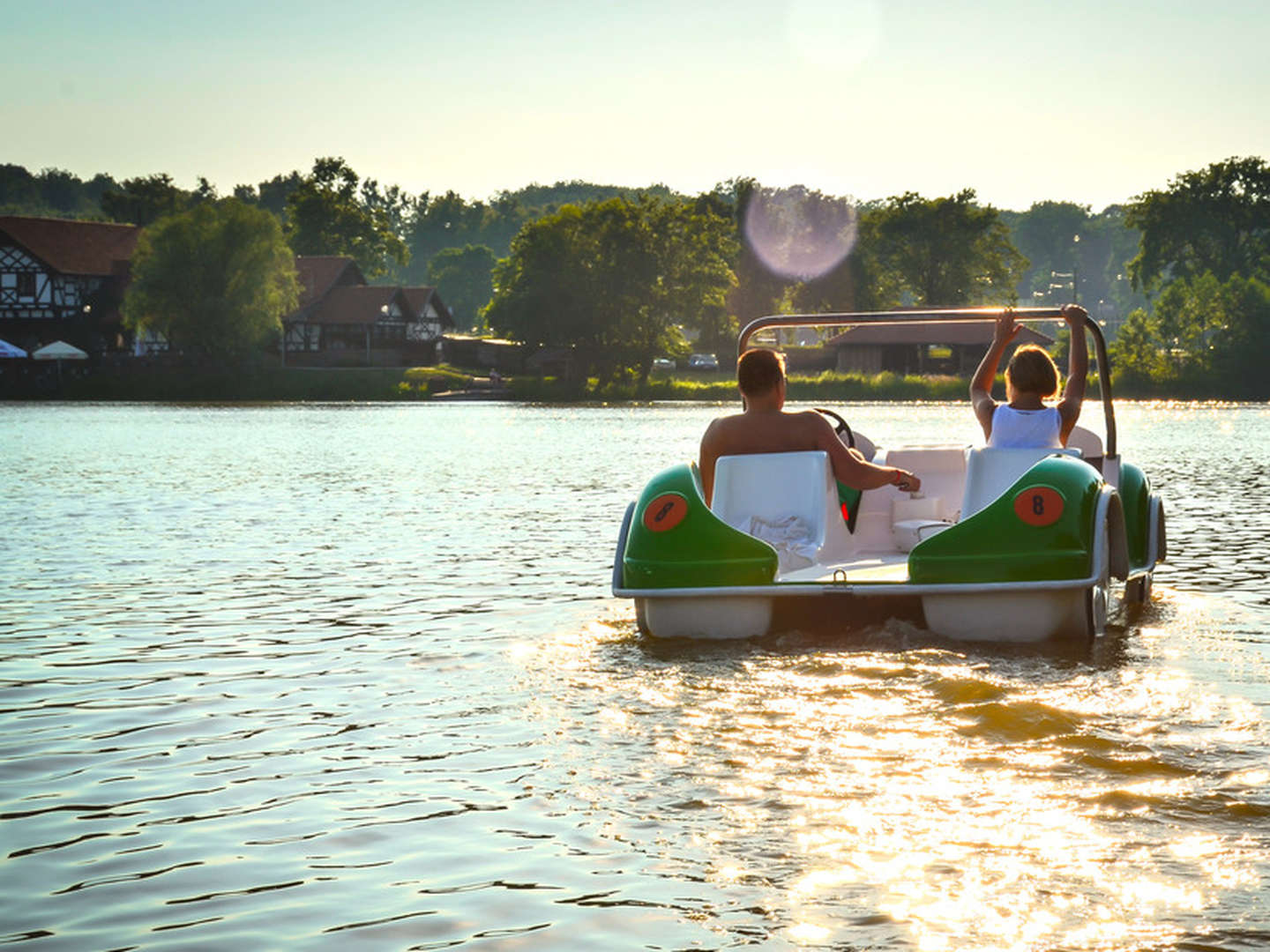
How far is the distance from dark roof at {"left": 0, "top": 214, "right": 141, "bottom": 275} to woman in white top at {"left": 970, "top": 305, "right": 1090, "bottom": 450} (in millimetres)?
92873

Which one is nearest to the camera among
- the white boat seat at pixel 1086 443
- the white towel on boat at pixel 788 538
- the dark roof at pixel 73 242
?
the white towel on boat at pixel 788 538

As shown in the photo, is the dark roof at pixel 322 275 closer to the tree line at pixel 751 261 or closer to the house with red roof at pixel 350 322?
the house with red roof at pixel 350 322

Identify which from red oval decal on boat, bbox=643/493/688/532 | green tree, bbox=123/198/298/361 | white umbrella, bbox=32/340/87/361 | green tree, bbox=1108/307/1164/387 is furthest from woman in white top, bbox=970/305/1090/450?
white umbrella, bbox=32/340/87/361

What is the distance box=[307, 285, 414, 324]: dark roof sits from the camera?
326 feet

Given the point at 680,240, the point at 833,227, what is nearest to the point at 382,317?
the point at 680,240

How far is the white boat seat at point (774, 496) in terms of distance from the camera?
30.0ft

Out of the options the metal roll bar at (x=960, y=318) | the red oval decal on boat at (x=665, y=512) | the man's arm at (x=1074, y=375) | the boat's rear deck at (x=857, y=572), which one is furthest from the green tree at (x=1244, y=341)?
the red oval decal on boat at (x=665, y=512)

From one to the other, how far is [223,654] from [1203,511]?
13.6 metres

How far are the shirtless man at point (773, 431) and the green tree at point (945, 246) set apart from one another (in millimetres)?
105038

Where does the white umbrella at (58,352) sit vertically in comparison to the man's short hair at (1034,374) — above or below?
above

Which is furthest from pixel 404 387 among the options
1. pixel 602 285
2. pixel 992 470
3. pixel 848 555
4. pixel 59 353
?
pixel 992 470

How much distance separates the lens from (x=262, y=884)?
4.96m

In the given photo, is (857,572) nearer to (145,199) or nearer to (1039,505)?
(1039,505)

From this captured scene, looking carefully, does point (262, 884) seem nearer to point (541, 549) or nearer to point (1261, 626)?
point (1261, 626)
